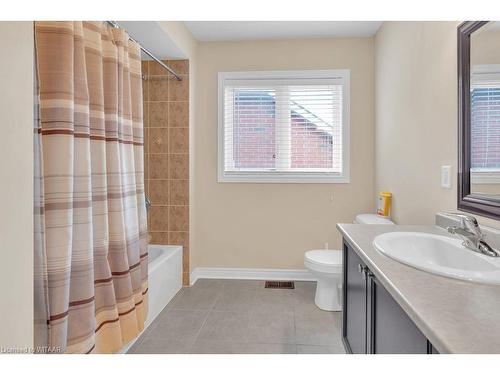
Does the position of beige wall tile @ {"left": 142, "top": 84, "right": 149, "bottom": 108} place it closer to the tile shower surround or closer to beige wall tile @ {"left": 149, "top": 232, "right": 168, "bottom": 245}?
the tile shower surround

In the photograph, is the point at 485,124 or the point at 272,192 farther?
the point at 272,192

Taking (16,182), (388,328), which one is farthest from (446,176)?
(16,182)

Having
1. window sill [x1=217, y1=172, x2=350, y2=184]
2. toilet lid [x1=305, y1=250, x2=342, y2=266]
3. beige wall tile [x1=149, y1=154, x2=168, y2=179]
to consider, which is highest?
beige wall tile [x1=149, y1=154, x2=168, y2=179]

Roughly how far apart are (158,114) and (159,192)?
768 millimetres

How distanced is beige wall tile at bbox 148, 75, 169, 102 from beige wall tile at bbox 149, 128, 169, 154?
11.9 inches

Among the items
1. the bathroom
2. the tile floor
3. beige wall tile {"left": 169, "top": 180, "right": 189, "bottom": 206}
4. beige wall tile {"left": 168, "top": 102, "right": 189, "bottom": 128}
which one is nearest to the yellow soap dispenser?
the bathroom

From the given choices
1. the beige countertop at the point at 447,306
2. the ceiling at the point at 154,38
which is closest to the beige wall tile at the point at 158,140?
the ceiling at the point at 154,38

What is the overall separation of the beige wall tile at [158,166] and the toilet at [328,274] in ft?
5.19

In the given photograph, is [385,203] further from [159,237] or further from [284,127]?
[159,237]

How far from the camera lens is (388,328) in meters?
1.01

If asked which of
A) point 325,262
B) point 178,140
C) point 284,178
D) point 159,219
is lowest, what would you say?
point 325,262

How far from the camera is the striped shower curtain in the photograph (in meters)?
1.18

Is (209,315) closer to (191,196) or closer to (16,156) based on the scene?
(191,196)

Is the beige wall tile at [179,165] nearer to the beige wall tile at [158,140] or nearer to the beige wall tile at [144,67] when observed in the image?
the beige wall tile at [158,140]
